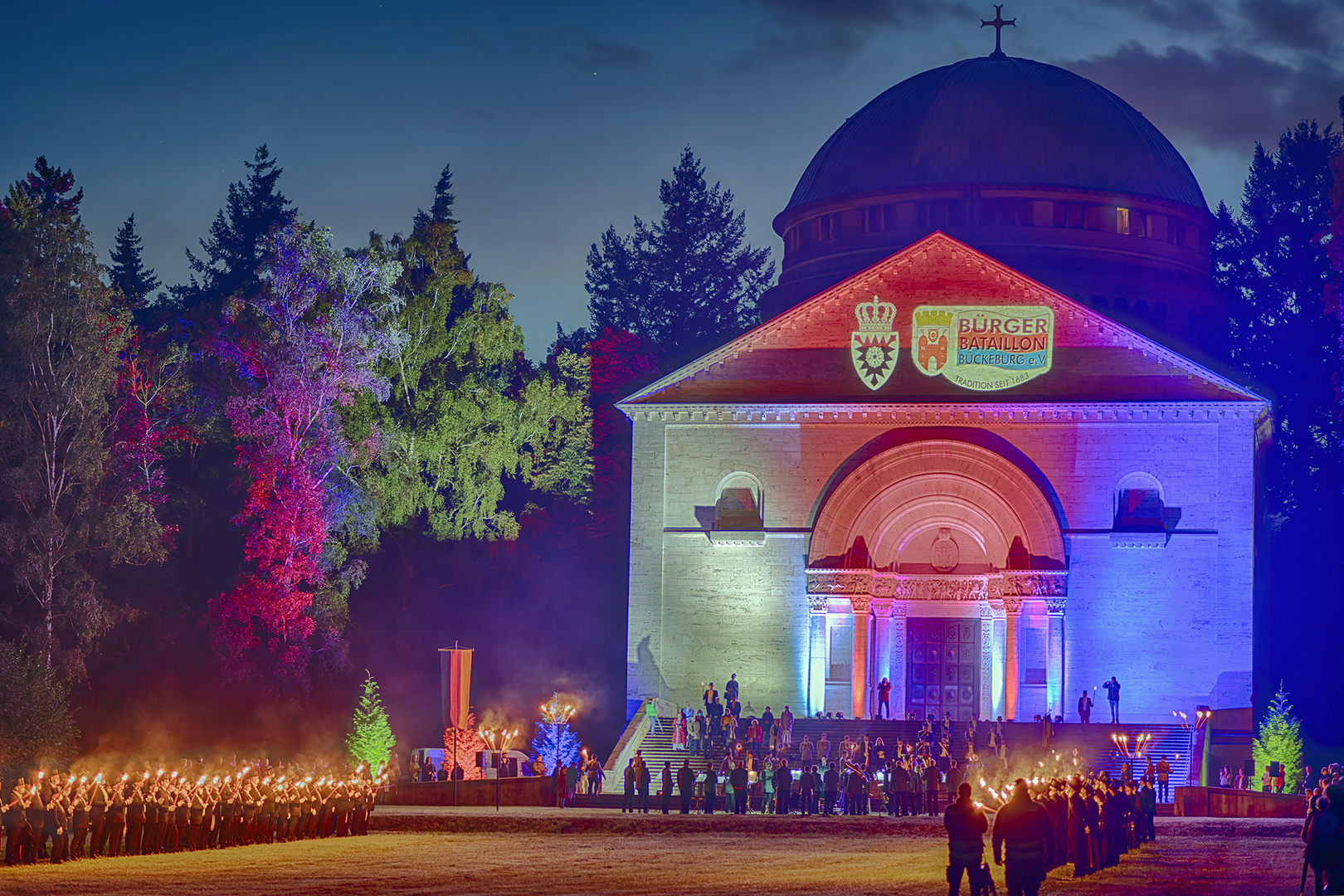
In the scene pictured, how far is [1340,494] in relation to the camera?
170ft

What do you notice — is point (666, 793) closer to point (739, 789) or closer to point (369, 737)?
point (739, 789)

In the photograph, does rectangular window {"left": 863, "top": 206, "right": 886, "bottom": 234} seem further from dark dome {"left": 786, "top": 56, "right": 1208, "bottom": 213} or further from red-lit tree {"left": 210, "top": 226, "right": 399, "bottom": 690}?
red-lit tree {"left": 210, "top": 226, "right": 399, "bottom": 690}

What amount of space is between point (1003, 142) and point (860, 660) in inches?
740

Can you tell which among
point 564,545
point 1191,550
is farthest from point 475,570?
point 1191,550

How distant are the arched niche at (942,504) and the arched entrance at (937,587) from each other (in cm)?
3

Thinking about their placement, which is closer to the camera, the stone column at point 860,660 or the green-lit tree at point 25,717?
the green-lit tree at point 25,717

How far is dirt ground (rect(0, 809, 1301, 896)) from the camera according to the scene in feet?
67.9

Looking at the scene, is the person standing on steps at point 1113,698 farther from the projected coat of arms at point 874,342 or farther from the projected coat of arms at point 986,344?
the projected coat of arms at point 874,342

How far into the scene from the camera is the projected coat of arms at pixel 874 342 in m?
43.2

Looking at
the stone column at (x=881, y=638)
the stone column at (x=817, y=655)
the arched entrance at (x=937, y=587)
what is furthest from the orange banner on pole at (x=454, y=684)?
the stone column at (x=881, y=638)

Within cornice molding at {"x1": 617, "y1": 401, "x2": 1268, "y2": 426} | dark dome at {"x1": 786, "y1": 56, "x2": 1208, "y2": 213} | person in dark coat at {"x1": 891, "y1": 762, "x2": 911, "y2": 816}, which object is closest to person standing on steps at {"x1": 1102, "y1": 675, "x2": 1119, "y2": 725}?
cornice molding at {"x1": 617, "y1": 401, "x2": 1268, "y2": 426}

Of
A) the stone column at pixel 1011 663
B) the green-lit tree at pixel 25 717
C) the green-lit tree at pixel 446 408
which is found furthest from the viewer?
the green-lit tree at pixel 446 408

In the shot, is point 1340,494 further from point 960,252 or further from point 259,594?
point 259,594

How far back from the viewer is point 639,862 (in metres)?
24.5
